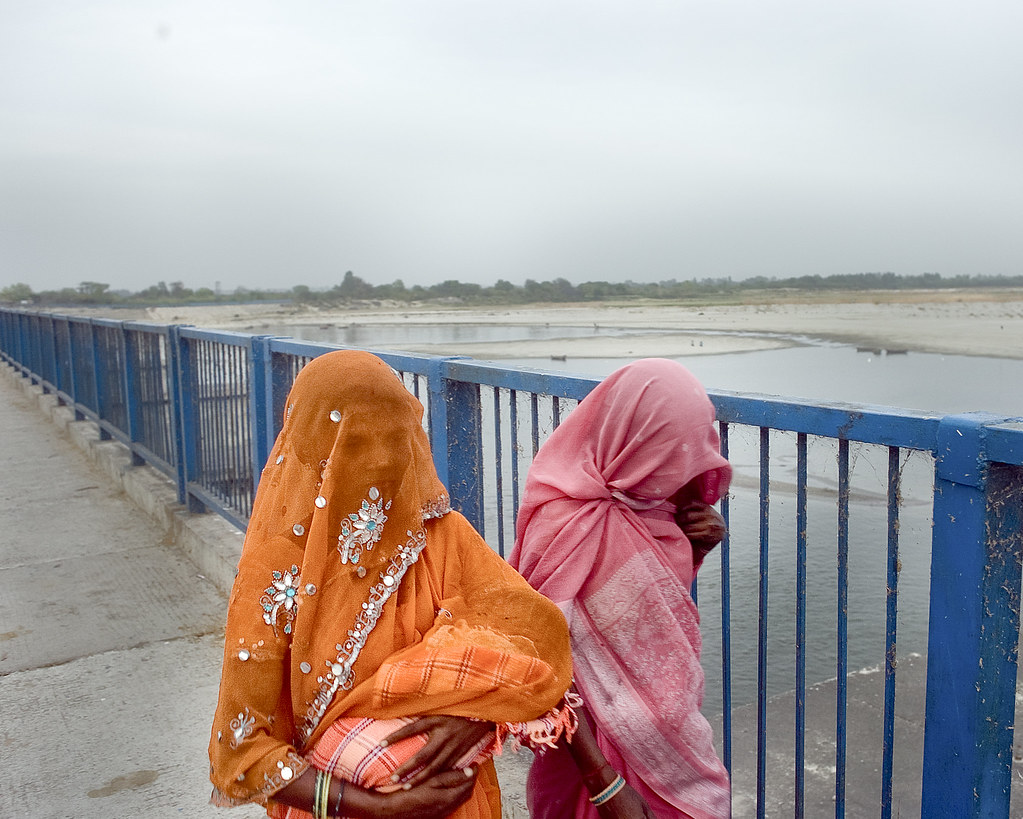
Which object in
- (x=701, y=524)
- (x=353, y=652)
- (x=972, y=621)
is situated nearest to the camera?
(x=972, y=621)

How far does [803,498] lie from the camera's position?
1762 mm

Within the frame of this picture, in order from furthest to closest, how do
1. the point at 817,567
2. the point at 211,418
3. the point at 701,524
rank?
the point at 817,567 → the point at 211,418 → the point at 701,524

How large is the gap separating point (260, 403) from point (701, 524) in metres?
2.90

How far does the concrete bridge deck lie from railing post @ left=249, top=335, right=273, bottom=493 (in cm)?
60

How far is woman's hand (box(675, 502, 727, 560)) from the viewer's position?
6.22 ft

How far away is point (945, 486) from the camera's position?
57.5 inches

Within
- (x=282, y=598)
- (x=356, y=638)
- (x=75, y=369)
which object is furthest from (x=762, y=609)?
(x=75, y=369)

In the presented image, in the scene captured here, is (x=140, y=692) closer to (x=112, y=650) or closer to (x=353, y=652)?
(x=112, y=650)

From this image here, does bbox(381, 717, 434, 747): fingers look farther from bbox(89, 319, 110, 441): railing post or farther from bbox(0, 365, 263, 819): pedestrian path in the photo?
bbox(89, 319, 110, 441): railing post

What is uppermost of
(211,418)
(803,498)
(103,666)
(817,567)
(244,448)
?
(803,498)

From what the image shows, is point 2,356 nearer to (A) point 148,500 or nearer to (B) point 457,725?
(A) point 148,500

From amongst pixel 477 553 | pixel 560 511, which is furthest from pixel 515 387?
pixel 477 553

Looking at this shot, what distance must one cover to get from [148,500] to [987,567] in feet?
19.3

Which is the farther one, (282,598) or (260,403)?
(260,403)
